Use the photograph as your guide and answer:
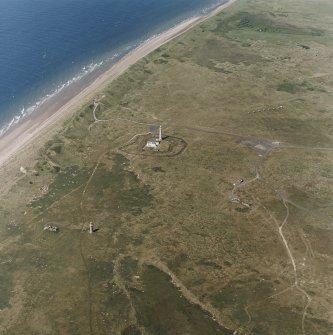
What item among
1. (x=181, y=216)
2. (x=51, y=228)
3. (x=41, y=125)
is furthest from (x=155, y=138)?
(x=51, y=228)

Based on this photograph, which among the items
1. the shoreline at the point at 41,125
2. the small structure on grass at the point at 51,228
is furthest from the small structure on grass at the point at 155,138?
the small structure on grass at the point at 51,228

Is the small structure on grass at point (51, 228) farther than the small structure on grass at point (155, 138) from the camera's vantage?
No

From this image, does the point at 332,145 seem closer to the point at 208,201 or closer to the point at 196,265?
the point at 208,201

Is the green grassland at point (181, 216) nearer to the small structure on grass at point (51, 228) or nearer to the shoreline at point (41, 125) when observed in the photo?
the small structure on grass at point (51, 228)

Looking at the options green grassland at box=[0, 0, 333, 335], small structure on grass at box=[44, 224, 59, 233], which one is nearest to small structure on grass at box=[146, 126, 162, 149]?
green grassland at box=[0, 0, 333, 335]

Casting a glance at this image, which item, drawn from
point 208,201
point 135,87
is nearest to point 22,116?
point 135,87

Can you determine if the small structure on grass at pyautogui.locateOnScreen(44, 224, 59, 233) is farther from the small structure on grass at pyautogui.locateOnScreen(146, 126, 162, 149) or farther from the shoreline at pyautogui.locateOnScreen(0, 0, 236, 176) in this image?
the small structure on grass at pyautogui.locateOnScreen(146, 126, 162, 149)

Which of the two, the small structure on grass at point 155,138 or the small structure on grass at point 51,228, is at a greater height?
the small structure on grass at point 51,228

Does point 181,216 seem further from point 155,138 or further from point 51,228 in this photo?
point 155,138
